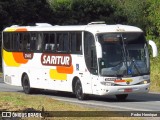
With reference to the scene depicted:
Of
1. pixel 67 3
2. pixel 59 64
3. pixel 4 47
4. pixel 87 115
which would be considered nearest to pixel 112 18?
pixel 67 3

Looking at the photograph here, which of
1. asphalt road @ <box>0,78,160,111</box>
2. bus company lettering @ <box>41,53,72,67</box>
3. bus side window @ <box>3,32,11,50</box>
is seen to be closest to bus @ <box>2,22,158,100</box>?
bus company lettering @ <box>41,53,72,67</box>

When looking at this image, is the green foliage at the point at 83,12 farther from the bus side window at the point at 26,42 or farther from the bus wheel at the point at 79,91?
the bus wheel at the point at 79,91

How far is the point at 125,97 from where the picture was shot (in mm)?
23766

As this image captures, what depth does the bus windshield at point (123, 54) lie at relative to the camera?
22.1 metres

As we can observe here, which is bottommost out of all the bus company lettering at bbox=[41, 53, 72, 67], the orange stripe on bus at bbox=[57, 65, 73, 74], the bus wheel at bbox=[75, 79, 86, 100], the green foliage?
the bus wheel at bbox=[75, 79, 86, 100]

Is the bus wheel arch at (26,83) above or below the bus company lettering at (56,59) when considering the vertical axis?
below

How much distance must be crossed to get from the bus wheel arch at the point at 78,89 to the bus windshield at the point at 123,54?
1.77 meters

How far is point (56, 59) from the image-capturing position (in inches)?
986

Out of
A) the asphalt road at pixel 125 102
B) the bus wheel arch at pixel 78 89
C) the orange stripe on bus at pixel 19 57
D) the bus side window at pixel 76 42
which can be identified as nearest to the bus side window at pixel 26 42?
the orange stripe on bus at pixel 19 57

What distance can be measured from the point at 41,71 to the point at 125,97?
4.51 meters

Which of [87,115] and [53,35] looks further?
[53,35]

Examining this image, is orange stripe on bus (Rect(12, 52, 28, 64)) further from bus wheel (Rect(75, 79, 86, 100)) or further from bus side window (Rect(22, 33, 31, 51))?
bus wheel (Rect(75, 79, 86, 100))

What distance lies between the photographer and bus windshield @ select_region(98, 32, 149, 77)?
2208cm

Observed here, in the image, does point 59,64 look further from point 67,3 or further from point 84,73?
point 67,3
